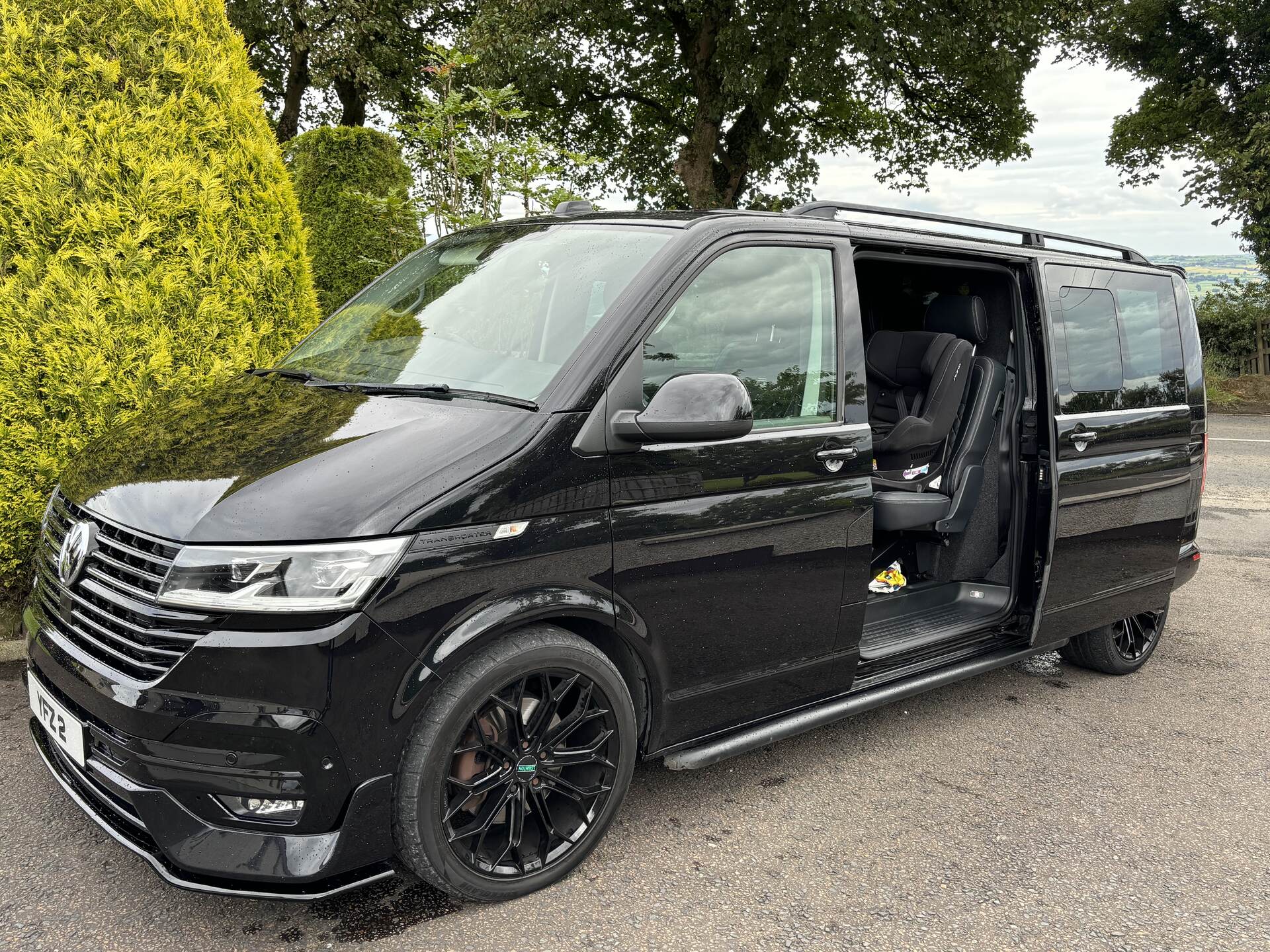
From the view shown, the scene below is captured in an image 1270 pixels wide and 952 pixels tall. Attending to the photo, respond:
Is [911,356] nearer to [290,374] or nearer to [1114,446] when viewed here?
[1114,446]

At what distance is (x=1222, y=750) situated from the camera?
13.2 feet

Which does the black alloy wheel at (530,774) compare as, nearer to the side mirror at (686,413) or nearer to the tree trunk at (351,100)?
the side mirror at (686,413)

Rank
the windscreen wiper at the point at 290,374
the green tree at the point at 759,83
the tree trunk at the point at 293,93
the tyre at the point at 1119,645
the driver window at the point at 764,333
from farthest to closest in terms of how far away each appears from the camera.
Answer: the tree trunk at the point at 293,93, the green tree at the point at 759,83, the tyre at the point at 1119,645, the windscreen wiper at the point at 290,374, the driver window at the point at 764,333

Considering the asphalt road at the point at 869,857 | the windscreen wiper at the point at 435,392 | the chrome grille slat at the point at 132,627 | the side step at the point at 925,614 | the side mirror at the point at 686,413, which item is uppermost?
the windscreen wiper at the point at 435,392

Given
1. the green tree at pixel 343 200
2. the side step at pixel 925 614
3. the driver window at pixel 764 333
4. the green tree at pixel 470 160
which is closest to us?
the driver window at pixel 764 333

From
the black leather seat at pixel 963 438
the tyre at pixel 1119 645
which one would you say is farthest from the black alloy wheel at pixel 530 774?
the tyre at pixel 1119 645

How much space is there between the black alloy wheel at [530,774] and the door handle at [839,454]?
1.10 metres

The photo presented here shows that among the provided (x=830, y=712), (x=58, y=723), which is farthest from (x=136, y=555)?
(x=830, y=712)

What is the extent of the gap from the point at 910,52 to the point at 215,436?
61.3 feet

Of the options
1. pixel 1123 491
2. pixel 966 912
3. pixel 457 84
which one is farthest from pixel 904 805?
pixel 457 84

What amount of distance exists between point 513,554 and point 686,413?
0.62 m

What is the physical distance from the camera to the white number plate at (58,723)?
2506 millimetres

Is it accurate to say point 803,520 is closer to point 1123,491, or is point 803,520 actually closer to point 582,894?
point 582,894

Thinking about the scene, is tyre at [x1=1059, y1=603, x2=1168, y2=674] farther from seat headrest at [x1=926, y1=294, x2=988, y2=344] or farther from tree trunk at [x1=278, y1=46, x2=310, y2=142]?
tree trunk at [x1=278, y1=46, x2=310, y2=142]
